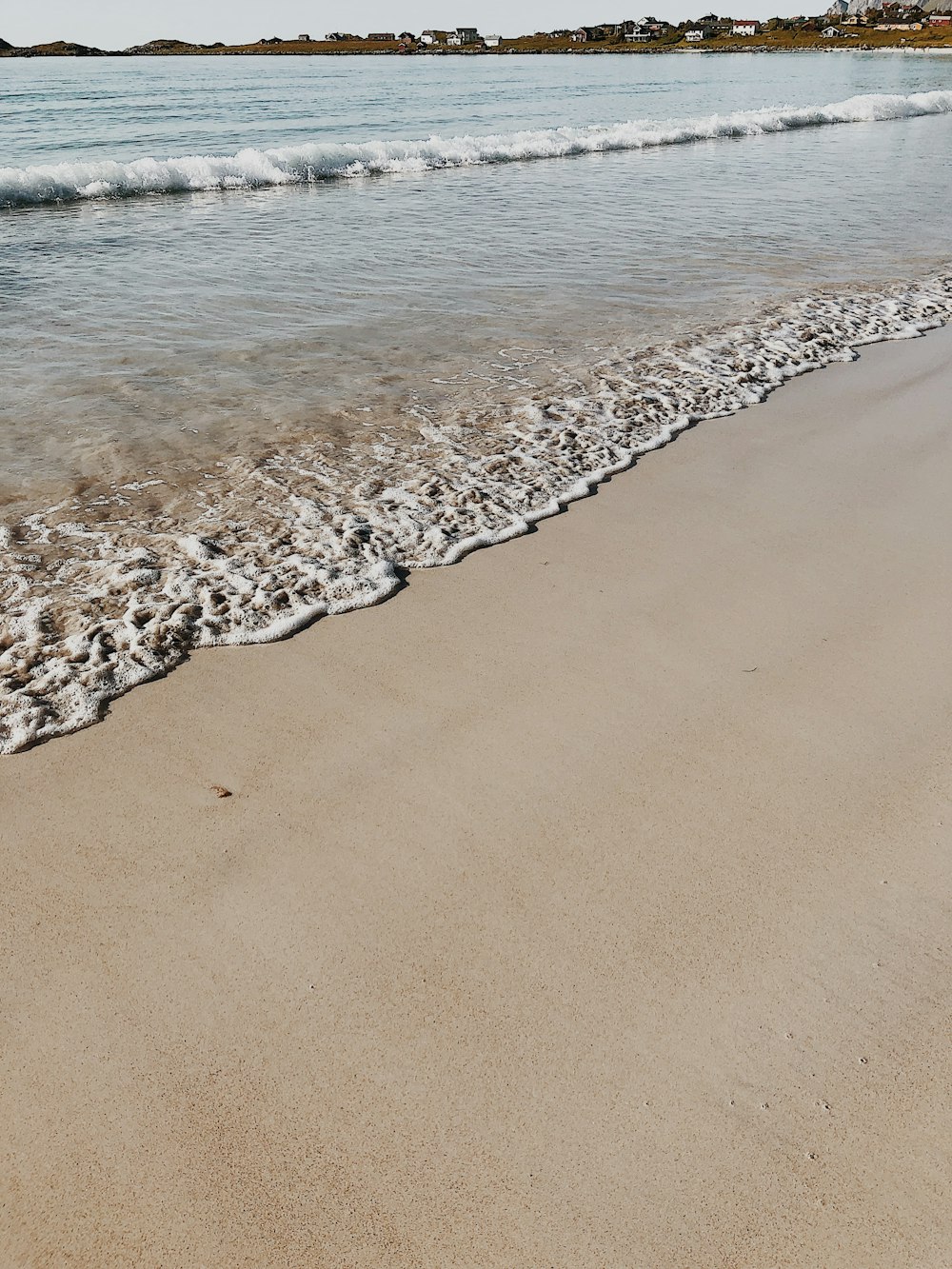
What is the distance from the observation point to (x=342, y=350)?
750cm

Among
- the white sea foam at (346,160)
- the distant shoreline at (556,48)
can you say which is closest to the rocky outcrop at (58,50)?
the distant shoreline at (556,48)

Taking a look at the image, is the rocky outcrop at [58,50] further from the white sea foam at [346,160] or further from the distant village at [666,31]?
the white sea foam at [346,160]

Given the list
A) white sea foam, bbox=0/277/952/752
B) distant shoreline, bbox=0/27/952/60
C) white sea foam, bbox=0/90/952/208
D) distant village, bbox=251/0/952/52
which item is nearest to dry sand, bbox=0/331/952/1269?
white sea foam, bbox=0/277/952/752

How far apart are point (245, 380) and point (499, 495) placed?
268cm

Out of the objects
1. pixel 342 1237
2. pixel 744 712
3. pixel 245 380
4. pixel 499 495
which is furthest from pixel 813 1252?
pixel 245 380

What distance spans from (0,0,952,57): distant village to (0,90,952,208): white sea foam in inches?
4204

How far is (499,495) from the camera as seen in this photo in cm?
520

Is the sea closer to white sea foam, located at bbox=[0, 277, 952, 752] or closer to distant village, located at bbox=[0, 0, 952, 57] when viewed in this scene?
A: white sea foam, located at bbox=[0, 277, 952, 752]

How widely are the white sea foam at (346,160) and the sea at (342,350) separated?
9 centimetres

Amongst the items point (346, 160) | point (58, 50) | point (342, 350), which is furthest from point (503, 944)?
point (58, 50)

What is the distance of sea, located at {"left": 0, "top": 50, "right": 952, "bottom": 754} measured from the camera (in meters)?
4.34

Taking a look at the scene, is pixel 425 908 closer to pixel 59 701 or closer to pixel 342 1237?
pixel 342 1237

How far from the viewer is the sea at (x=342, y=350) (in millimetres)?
4344

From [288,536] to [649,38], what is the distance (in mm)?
159837
